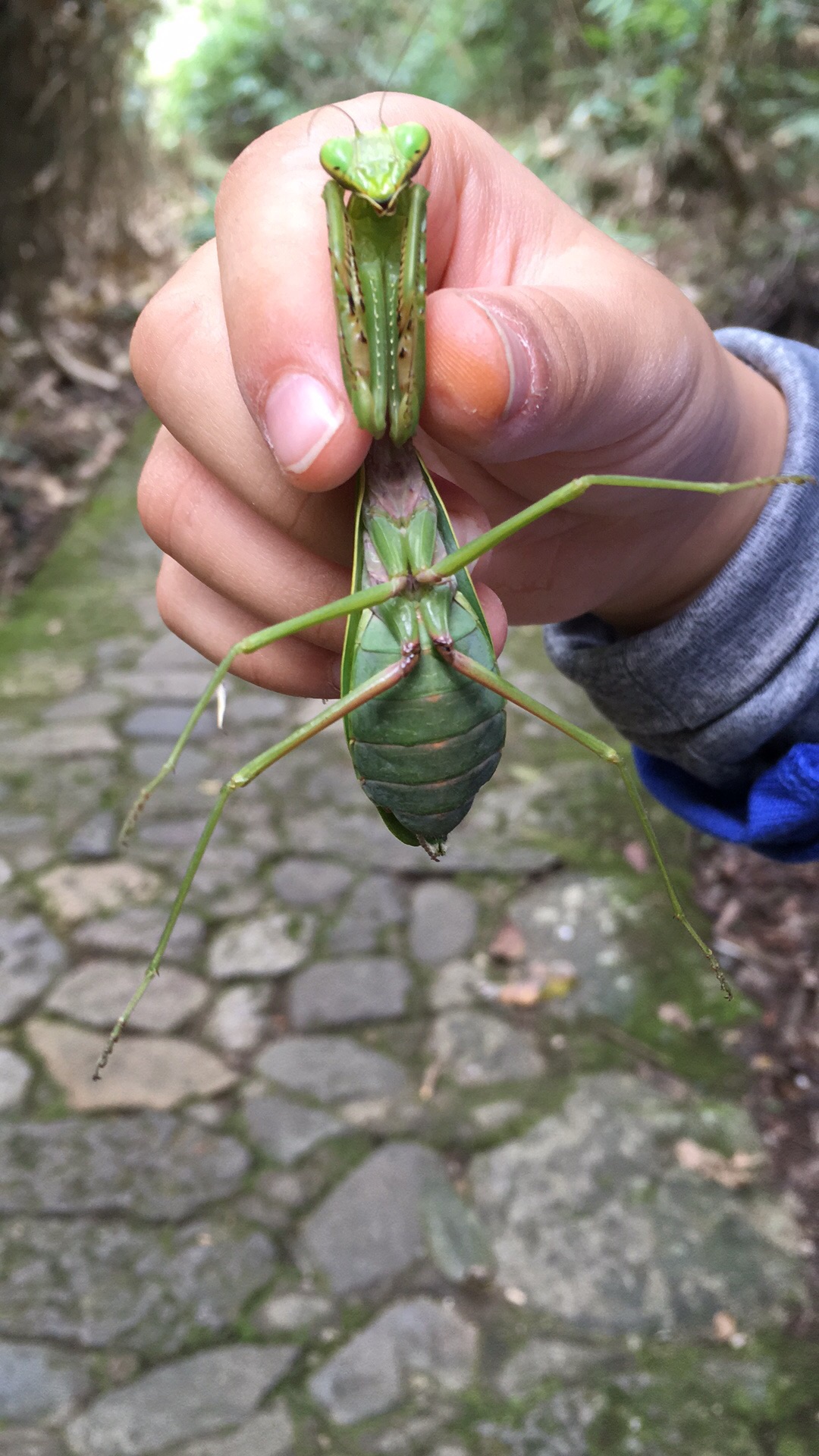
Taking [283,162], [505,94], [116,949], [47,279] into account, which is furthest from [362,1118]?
[505,94]

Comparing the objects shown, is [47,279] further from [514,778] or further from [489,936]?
[489,936]

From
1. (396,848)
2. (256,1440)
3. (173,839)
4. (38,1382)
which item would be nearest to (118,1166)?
(38,1382)

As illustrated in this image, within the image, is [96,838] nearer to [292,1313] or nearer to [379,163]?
[292,1313]

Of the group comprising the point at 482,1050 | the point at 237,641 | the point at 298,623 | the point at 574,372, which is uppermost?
the point at 574,372

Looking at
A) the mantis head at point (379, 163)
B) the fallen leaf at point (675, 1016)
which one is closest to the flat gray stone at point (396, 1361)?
the fallen leaf at point (675, 1016)

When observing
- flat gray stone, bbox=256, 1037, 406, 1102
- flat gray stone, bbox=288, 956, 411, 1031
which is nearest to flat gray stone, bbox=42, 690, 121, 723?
flat gray stone, bbox=288, 956, 411, 1031

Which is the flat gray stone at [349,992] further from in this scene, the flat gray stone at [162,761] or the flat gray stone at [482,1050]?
the flat gray stone at [162,761]
